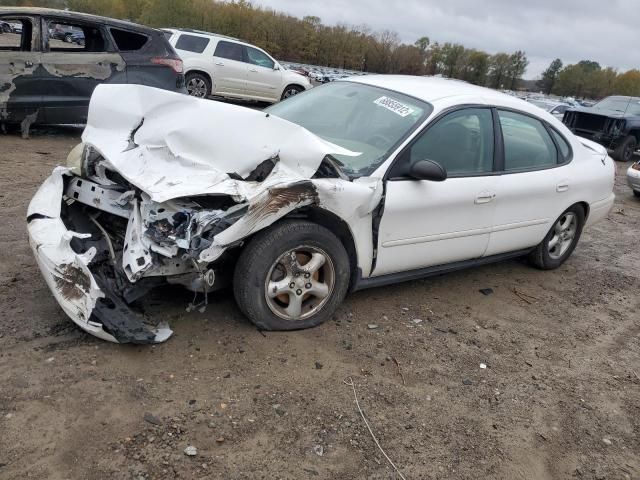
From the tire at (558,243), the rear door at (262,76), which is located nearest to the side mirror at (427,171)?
the tire at (558,243)

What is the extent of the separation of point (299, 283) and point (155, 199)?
40.6 inches

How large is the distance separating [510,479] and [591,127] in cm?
1430

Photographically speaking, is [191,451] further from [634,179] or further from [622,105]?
[622,105]

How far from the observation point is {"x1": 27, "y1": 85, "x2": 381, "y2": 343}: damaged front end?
289 cm

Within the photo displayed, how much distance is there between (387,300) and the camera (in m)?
4.15

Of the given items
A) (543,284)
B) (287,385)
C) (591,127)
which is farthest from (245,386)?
(591,127)

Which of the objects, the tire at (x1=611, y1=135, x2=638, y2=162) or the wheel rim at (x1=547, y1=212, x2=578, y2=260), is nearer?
the wheel rim at (x1=547, y1=212, x2=578, y2=260)

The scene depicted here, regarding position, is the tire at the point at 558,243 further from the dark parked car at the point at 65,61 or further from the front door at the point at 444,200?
A: the dark parked car at the point at 65,61

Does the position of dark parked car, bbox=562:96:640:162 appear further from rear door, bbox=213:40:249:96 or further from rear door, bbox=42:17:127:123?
rear door, bbox=42:17:127:123

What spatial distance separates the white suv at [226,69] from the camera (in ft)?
42.3

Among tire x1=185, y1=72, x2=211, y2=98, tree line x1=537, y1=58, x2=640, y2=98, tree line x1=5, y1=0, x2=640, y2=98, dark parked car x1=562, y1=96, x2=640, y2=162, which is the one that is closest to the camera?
tire x1=185, y1=72, x2=211, y2=98

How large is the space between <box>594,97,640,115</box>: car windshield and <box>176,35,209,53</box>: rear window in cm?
1091

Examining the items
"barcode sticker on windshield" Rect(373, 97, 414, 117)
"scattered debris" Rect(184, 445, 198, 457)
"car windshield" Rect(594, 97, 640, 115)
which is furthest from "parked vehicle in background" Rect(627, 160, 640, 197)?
"scattered debris" Rect(184, 445, 198, 457)

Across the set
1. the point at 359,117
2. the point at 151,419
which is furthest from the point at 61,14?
the point at 151,419
